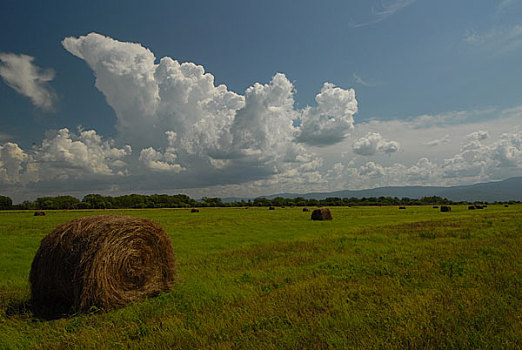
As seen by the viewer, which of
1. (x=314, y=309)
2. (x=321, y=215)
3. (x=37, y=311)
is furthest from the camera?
(x=321, y=215)

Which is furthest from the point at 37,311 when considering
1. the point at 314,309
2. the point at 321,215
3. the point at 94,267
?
the point at 321,215

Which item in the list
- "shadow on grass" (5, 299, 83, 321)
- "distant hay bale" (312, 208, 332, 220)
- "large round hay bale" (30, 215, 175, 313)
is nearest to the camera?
"shadow on grass" (5, 299, 83, 321)

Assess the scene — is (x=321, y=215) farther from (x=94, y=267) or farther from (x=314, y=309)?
(x=94, y=267)

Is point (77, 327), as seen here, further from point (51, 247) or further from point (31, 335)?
point (51, 247)

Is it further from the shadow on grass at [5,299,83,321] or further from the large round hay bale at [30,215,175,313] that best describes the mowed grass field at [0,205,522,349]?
the large round hay bale at [30,215,175,313]

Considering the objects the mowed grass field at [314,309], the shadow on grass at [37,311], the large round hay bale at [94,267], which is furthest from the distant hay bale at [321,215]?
the shadow on grass at [37,311]

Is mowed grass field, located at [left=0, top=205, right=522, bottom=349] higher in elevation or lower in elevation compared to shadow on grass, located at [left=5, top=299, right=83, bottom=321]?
higher

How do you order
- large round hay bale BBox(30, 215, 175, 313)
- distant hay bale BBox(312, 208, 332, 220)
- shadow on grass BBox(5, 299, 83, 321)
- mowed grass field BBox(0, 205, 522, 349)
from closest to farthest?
mowed grass field BBox(0, 205, 522, 349) → shadow on grass BBox(5, 299, 83, 321) → large round hay bale BBox(30, 215, 175, 313) → distant hay bale BBox(312, 208, 332, 220)

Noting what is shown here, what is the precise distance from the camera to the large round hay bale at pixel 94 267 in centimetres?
739

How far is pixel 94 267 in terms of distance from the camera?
7469 millimetres

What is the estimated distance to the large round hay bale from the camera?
291 inches

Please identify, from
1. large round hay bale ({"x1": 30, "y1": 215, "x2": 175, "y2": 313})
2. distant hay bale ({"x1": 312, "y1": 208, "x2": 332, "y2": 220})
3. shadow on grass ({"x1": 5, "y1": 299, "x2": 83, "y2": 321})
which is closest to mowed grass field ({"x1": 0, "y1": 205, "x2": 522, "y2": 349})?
shadow on grass ({"x1": 5, "y1": 299, "x2": 83, "y2": 321})

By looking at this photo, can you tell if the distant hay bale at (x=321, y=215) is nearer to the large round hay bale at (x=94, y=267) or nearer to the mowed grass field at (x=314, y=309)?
the mowed grass field at (x=314, y=309)

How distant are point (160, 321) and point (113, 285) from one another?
7.62 ft
